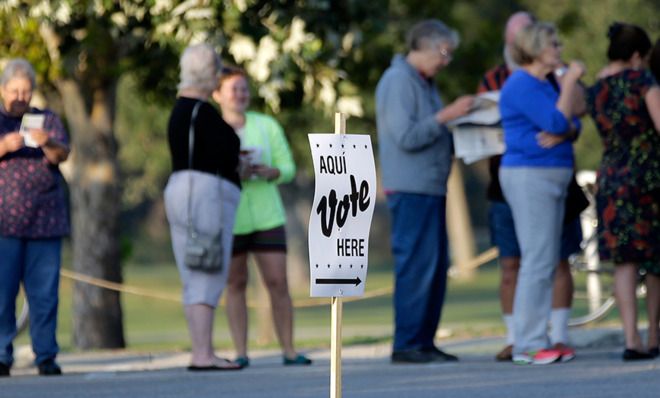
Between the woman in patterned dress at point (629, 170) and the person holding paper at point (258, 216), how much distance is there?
6.46ft

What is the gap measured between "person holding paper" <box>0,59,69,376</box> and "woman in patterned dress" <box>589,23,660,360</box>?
316 centimetres

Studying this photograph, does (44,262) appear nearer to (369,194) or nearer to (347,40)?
(369,194)

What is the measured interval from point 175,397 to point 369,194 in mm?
2469

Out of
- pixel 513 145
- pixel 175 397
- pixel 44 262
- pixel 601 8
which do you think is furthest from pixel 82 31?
pixel 601 8

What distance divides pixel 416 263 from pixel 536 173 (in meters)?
1.03

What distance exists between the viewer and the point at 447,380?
9891 millimetres

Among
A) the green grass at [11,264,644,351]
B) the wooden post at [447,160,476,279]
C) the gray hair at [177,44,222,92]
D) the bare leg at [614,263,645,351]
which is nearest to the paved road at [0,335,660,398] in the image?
the bare leg at [614,263,645,351]

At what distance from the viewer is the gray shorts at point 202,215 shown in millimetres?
10695

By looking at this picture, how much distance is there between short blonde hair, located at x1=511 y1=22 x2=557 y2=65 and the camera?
10633 mm

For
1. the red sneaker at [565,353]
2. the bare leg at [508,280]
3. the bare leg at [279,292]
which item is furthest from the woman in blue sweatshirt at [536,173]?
the bare leg at [279,292]

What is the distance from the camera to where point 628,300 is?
10.8 meters

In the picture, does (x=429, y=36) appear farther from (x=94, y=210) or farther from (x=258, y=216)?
(x=94, y=210)

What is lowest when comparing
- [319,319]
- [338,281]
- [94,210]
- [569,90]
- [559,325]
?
[319,319]

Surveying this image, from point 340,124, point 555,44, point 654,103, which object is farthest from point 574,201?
point 340,124
